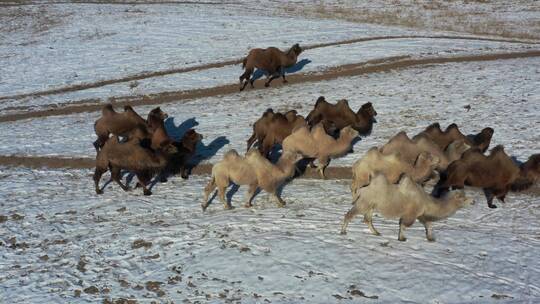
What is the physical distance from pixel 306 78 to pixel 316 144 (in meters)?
12.7

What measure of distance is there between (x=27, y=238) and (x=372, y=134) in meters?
11.3

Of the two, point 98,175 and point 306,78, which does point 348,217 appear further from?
point 306,78

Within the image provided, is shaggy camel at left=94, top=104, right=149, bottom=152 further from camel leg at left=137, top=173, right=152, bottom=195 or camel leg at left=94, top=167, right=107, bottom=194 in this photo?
camel leg at left=137, top=173, right=152, bottom=195

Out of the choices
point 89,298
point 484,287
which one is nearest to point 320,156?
point 484,287

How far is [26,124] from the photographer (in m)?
22.5

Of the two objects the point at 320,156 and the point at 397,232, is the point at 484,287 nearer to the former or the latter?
the point at 397,232

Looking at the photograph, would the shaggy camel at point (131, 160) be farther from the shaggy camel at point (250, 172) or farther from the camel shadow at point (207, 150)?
the camel shadow at point (207, 150)

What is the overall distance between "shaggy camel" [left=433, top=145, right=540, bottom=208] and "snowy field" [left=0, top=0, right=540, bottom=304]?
1.73ft

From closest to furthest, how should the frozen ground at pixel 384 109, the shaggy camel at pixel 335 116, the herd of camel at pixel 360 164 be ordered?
the herd of camel at pixel 360 164 < the shaggy camel at pixel 335 116 < the frozen ground at pixel 384 109

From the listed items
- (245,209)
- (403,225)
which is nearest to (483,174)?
(403,225)

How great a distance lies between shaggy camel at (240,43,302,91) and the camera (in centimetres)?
2455

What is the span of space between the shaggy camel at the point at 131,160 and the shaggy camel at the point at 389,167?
5255mm

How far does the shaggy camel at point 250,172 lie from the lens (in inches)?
511

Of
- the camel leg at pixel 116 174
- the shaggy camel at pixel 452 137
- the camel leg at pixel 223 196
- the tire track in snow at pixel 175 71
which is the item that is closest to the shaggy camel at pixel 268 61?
the tire track in snow at pixel 175 71
